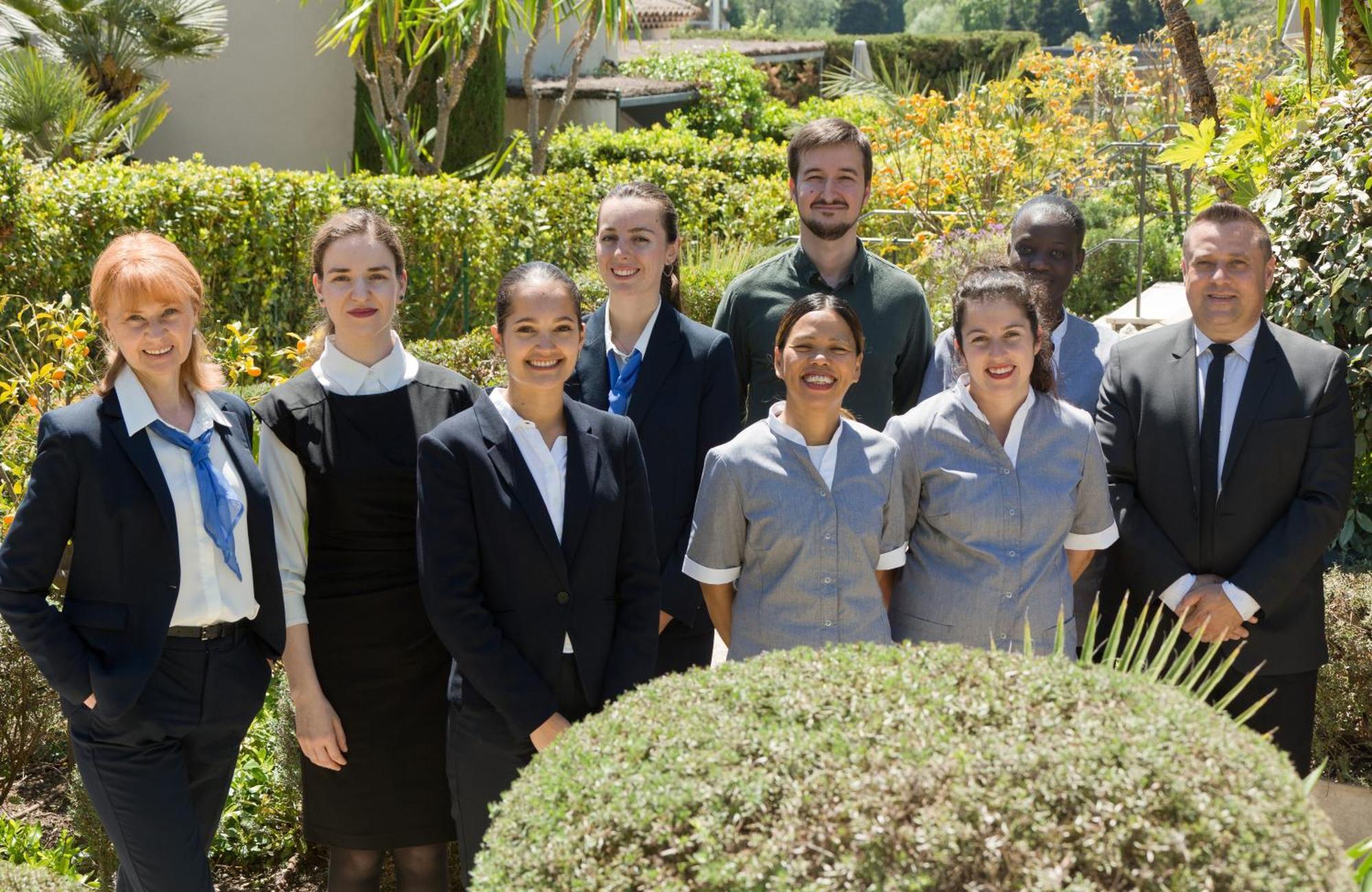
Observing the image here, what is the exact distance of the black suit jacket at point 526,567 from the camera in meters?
2.86

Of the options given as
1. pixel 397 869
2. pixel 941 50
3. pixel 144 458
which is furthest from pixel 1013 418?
pixel 941 50

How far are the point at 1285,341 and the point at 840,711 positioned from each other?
217cm

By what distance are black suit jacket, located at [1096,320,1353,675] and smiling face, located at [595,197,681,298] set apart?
1337 mm

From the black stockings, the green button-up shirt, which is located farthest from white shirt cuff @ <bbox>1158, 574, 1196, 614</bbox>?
the black stockings

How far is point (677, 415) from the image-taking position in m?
3.49

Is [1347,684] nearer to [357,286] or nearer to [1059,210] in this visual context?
[1059,210]

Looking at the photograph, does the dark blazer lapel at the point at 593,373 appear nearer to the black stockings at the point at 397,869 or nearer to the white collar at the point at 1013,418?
the white collar at the point at 1013,418

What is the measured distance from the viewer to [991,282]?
3318mm

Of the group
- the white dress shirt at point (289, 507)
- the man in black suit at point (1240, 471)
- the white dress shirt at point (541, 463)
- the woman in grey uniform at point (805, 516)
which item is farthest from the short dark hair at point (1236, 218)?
the white dress shirt at point (289, 507)

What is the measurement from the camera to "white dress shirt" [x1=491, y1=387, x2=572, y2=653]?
2.98 m

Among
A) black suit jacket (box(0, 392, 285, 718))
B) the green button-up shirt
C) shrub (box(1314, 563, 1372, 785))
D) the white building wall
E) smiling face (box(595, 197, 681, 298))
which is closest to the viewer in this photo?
black suit jacket (box(0, 392, 285, 718))

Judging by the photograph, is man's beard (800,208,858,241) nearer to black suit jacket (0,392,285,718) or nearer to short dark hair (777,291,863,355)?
short dark hair (777,291,863,355)

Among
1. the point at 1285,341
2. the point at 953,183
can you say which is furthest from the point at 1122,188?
the point at 1285,341

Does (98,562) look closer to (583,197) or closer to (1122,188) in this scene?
(583,197)
